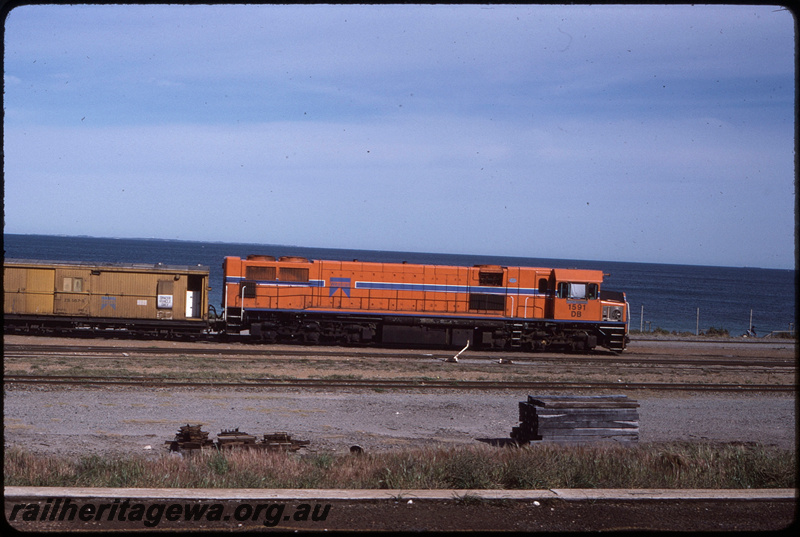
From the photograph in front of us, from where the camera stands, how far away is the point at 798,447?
782 centimetres

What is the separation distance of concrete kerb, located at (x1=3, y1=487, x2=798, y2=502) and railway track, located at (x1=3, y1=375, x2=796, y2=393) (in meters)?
11.1

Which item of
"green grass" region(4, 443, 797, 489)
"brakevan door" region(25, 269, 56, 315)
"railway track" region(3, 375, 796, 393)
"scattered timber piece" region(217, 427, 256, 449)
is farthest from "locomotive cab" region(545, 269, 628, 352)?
"brakevan door" region(25, 269, 56, 315)

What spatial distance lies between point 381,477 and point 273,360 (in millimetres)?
16164

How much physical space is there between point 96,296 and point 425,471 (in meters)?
24.8

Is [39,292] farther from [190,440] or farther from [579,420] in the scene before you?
[579,420]

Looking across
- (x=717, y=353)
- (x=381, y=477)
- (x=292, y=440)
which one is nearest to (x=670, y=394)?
(x=292, y=440)

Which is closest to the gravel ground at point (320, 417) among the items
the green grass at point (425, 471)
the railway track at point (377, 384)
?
the railway track at point (377, 384)

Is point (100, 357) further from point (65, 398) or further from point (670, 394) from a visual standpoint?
point (670, 394)

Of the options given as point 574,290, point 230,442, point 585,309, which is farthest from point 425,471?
point 585,309

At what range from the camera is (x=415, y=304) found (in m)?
31.0

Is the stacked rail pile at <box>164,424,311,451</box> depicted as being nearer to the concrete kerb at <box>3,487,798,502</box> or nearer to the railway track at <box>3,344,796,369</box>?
the concrete kerb at <box>3,487,798,502</box>

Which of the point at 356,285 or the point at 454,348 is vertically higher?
the point at 356,285

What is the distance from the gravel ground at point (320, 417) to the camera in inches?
517

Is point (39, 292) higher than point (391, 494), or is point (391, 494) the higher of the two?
point (39, 292)
